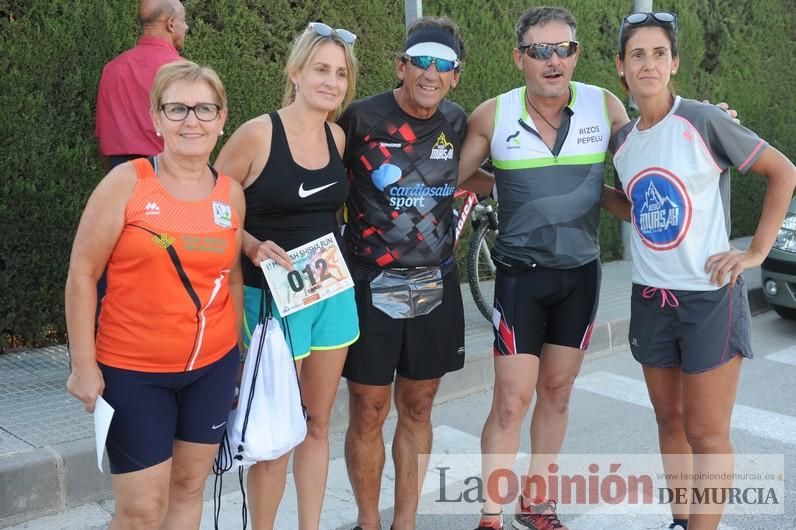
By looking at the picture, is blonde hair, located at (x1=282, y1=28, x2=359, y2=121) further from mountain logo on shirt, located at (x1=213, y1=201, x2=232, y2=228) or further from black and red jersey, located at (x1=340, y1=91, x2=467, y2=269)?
mountain logo on shirt, located at (x1=213, y1=201, x2=232, y2=228)

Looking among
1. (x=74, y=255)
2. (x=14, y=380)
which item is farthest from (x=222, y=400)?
(x=14, y=380)

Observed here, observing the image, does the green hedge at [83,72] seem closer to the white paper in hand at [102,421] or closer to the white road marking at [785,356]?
the white paper in hand at [102,421]

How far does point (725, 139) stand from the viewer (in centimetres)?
314

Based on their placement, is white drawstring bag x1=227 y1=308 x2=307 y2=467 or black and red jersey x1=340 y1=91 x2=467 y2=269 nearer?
white drawstring bag x1=227 y1=308 x2=307 y2=467

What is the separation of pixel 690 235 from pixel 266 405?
1.72 m

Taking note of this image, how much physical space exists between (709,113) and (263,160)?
170 centimetres

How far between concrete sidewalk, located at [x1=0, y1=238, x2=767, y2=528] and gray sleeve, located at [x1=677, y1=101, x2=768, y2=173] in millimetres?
2935

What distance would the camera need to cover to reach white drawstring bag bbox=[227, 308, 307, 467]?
301 centimetres

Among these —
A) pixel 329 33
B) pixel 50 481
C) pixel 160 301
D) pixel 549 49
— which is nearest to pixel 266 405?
pixel 160 301

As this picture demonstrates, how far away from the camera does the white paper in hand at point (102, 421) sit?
8.38 feet

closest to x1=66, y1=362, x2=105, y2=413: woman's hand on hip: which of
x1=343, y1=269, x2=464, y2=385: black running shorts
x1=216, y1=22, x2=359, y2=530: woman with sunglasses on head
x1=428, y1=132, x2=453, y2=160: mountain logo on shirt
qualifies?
x1=216, y1=22, x2=359, y2=530: woman with sunglasses on head

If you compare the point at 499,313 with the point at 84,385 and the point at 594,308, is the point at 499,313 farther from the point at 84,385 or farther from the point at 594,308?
the point at 84,385

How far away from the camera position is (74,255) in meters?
2.62

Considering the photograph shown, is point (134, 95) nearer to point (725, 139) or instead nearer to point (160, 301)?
point (160, 301)
